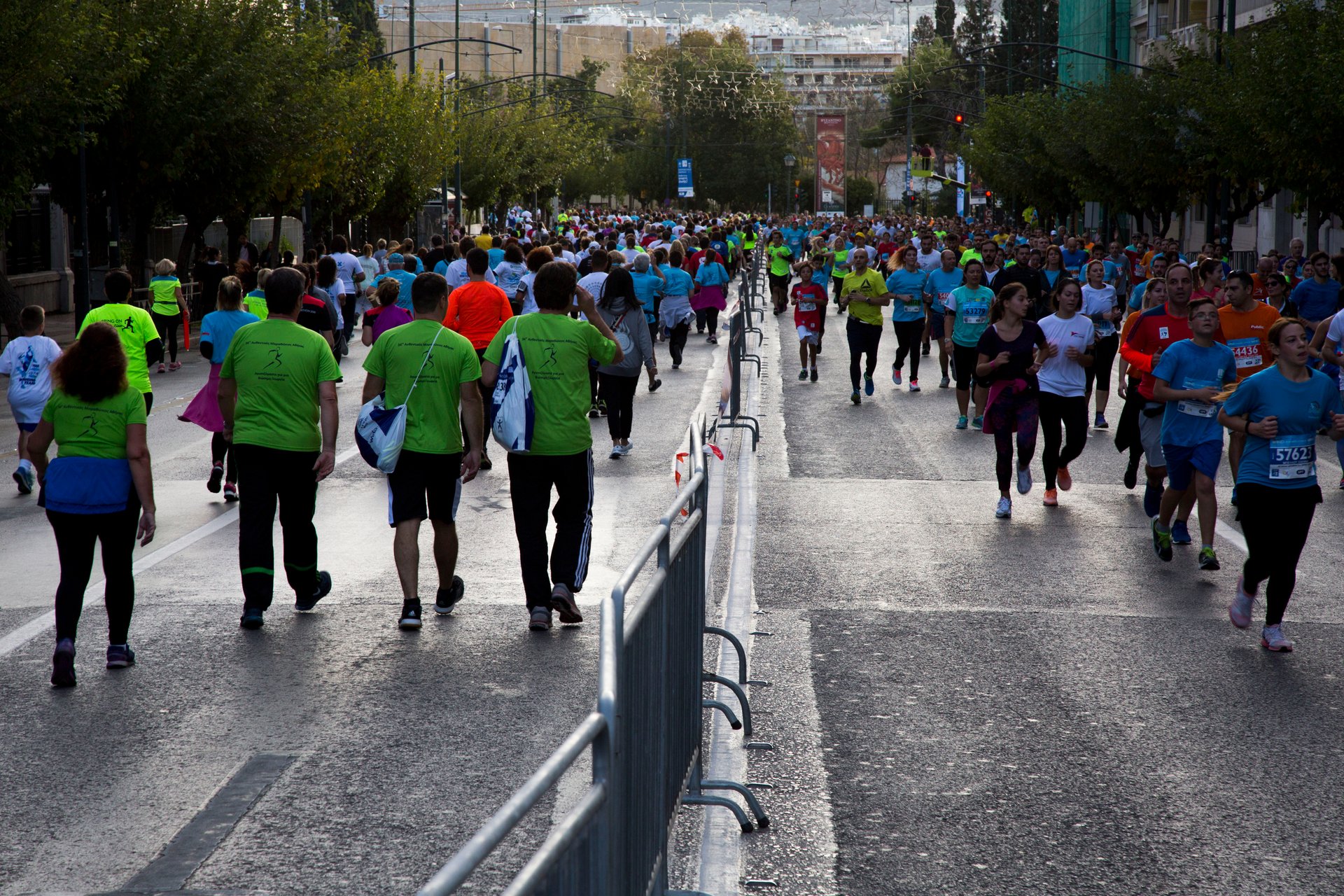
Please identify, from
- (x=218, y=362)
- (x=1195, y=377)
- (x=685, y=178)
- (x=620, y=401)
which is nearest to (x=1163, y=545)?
(x=1195, y=377)

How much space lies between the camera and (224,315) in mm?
11109

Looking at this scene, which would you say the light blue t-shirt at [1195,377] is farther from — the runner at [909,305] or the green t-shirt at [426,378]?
the runner at [909,305]

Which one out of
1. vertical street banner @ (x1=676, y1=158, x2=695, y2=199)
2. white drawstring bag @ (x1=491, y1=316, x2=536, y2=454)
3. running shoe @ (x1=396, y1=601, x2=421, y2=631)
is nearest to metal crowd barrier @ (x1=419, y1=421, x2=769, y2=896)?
white drawstring bag @ (x1=491, y1=316, x2=536, y2=454)

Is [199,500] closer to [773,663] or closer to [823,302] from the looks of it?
[773,663]

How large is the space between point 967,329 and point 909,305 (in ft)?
10.3

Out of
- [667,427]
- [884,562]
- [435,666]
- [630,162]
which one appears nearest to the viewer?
[435,666]

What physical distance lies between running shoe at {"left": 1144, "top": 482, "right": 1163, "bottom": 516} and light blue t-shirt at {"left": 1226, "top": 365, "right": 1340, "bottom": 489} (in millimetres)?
2533

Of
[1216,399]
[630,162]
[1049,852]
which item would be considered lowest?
[1049,852]

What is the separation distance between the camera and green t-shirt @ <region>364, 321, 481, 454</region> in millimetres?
7645

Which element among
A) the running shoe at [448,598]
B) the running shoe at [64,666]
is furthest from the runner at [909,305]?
the running shoe at [64,666]

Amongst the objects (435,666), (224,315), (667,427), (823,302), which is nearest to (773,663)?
(435,666)

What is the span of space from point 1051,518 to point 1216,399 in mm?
Answer: 2601

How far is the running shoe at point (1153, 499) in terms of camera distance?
10.0m

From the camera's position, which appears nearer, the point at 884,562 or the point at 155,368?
the point at 884,562
